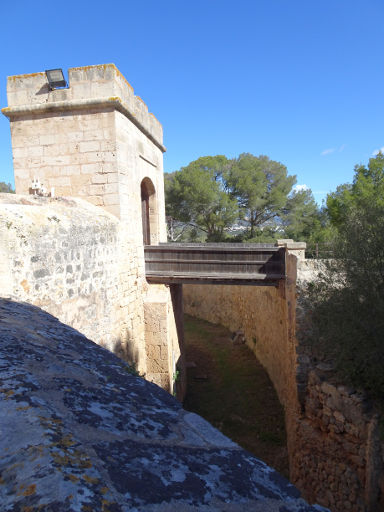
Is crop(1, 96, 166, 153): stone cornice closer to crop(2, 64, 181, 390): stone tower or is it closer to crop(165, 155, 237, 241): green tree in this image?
crop(2, 64, 181, 390): stone tower

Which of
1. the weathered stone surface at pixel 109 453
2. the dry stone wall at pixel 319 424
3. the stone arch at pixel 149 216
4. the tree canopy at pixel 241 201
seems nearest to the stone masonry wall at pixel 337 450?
the dry stone wall at pixel 319 424

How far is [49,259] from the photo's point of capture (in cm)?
381

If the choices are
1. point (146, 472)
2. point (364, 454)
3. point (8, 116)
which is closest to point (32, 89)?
point (8, 116)

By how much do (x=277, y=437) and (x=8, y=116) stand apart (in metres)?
8.80

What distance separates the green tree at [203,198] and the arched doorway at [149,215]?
10.5 metres

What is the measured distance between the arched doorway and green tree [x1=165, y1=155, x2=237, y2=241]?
10.5 m

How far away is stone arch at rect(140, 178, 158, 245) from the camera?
843 centimetres

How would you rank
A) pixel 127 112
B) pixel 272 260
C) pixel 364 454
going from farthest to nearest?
pixel 272 260
pixel 127 112
pixel 364 454

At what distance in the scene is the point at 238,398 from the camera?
8.72 metres

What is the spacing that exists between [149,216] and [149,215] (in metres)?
0.03

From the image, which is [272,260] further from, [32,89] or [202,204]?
[202,204]

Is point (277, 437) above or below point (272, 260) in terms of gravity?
below

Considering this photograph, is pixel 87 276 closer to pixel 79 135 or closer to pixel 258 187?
pixel 79 135

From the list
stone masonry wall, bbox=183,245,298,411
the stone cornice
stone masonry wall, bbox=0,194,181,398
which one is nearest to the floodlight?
the stone cornice
